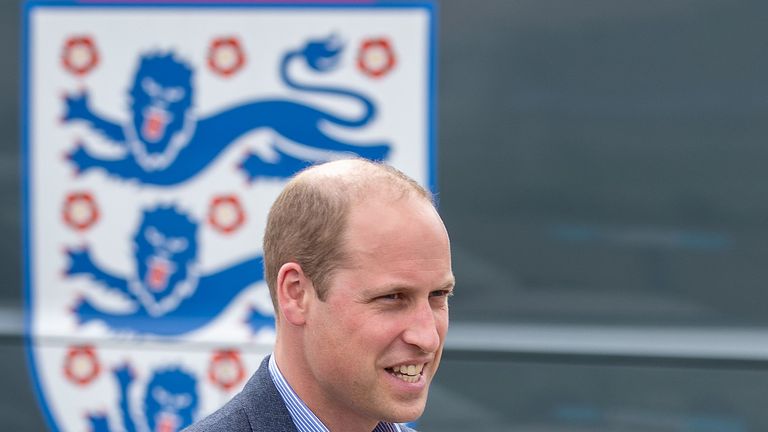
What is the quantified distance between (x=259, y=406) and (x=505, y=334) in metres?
1.45

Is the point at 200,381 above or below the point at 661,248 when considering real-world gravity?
below

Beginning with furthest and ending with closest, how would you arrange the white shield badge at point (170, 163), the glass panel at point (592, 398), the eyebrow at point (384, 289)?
the white shield badge at point (170, 163), the glass panel at point (592, 398), the eyebrow at point (384, 289)

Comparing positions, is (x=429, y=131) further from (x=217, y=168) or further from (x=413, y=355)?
(x=413, y=355)

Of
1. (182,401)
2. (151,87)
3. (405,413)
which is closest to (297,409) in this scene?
(405,413)

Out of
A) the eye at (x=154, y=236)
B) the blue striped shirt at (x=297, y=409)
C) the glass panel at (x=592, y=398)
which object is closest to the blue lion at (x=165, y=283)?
the eye at (x=154, y=236)

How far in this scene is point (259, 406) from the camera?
158 cm

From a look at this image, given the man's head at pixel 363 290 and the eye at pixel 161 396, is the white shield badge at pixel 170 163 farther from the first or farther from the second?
the man's head at pixel 363 290

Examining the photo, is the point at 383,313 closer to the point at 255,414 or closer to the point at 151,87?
the point at 255,414

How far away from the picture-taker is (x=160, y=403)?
10.3 ft

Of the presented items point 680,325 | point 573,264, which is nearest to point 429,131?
point 573,264

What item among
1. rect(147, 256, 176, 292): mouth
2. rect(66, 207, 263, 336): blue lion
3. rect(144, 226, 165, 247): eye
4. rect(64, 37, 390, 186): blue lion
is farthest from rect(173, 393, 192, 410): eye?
rect(64, 37, 390, 186): blue lion

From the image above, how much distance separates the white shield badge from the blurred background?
253 mm

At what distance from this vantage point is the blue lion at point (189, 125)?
3.06m

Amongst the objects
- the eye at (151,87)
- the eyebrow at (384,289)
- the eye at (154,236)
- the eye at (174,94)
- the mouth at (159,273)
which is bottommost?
the eyebrow at (384,289)
